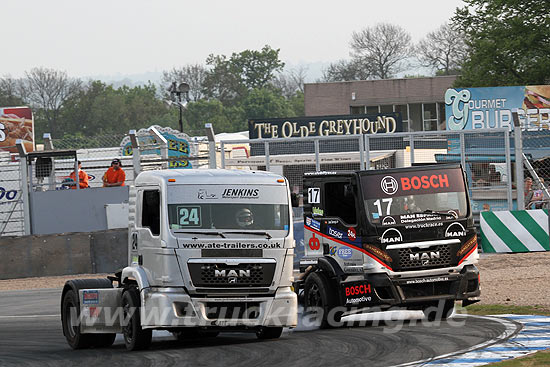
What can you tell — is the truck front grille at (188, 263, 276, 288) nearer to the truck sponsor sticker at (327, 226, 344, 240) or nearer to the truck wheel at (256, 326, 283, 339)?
the truck wheel at (256, 326, 283, 339)

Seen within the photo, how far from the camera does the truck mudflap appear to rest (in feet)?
45.0

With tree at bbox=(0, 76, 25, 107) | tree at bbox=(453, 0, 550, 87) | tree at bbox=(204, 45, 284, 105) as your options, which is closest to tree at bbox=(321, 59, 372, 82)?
tree at bbox=(204, 45, 284, 105)

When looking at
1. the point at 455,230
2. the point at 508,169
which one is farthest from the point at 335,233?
the point at 508,169

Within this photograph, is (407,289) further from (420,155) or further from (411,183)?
(420,155)

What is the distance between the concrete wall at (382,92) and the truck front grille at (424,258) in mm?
57680

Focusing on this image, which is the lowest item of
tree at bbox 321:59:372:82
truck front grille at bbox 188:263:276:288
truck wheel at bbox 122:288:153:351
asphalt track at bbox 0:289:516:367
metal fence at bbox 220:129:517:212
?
asphalt track at bbox 0:289:516:367

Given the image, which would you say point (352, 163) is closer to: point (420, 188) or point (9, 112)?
point (420, 188)

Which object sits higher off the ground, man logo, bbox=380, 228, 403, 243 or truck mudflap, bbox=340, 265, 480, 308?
man logo, bbox=380, 228, 403, 243

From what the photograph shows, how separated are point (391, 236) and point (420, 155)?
11.5 metres

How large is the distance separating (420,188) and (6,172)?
1703 cm

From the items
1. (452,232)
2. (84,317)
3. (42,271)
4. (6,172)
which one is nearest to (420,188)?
(452,232)

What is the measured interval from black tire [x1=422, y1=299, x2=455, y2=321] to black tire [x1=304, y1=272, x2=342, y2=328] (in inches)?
56.0

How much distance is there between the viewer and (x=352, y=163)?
25422 millimetres

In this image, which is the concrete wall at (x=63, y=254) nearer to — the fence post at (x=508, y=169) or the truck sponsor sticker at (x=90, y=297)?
the fence post at (x=508, y=169)
